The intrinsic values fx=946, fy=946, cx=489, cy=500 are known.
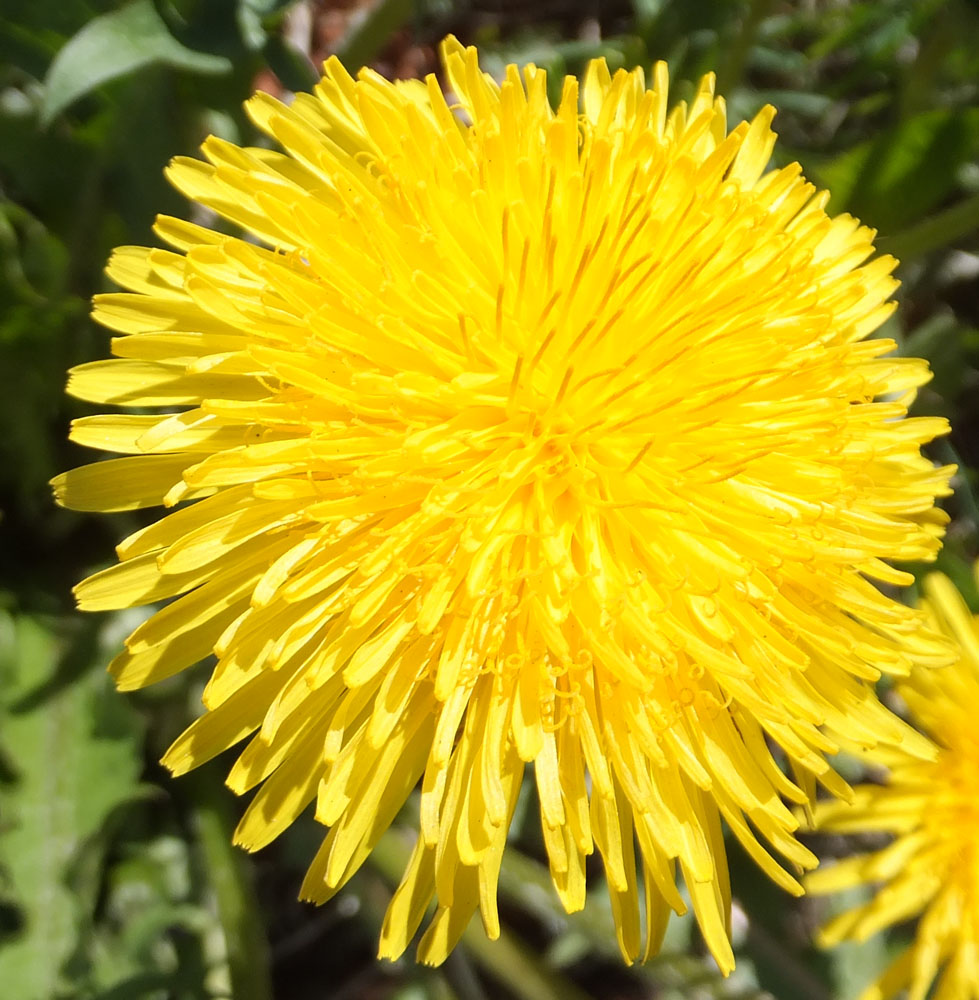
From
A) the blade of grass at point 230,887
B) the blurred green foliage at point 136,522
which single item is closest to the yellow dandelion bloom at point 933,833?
the blurred green foliage at point 136,522

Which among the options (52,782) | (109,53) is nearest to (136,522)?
(52,782)

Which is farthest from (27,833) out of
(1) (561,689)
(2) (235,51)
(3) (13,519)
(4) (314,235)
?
(2) (235,51)

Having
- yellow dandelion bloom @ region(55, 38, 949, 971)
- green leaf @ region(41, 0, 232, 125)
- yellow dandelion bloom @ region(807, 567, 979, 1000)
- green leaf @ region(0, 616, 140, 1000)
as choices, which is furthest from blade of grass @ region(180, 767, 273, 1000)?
green leaf @ region(41, 0, 232, 125)

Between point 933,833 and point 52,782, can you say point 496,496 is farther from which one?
point 52,782

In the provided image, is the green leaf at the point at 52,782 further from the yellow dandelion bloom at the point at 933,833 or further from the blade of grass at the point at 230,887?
the yellow dandelion bloom at the point at 933,833

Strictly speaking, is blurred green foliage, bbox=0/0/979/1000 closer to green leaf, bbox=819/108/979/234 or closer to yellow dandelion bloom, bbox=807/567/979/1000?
green leaf, bbox=819/108/979/234

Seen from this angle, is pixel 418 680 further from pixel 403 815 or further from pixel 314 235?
pixel 403 815
